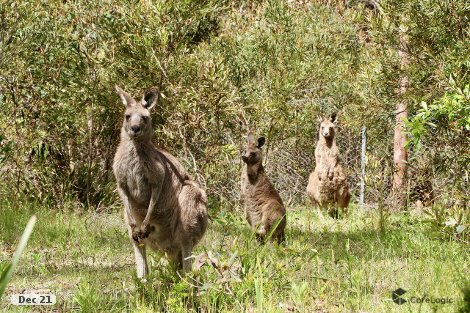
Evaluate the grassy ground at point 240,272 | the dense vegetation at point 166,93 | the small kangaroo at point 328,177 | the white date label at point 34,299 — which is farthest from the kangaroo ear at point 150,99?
the small kangaroo at point 328,177

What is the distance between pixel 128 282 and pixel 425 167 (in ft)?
20.2

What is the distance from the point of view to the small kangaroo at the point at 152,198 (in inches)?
227

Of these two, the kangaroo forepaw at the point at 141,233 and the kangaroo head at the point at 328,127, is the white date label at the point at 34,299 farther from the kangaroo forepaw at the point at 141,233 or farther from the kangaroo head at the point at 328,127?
the kangaroo head at the point at 328,127

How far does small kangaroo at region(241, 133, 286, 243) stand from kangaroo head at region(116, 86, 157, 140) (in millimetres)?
2848

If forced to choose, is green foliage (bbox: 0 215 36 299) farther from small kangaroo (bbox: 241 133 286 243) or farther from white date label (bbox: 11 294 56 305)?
small kangaroo (bbox: 241 133 286 243)

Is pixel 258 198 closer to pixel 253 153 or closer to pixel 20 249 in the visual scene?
pixel 253 153

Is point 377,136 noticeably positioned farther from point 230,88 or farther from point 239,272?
point 239,272

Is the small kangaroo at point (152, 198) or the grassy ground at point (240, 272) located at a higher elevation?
the small kangaroo at point (152, 198)

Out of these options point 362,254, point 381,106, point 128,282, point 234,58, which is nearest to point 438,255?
point 362,254

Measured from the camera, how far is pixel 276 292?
16.9 ft

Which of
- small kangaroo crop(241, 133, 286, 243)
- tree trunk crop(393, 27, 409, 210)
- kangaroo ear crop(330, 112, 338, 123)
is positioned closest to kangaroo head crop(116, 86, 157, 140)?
small kangaroo crop(241, 133, 286, 243)

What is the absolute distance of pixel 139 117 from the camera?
579 cm

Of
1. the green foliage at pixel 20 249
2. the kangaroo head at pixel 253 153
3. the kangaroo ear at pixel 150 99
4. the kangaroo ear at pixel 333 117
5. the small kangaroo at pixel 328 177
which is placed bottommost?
the small kangaroo at pixel 328 177

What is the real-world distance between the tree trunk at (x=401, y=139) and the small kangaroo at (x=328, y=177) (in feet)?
2.94
